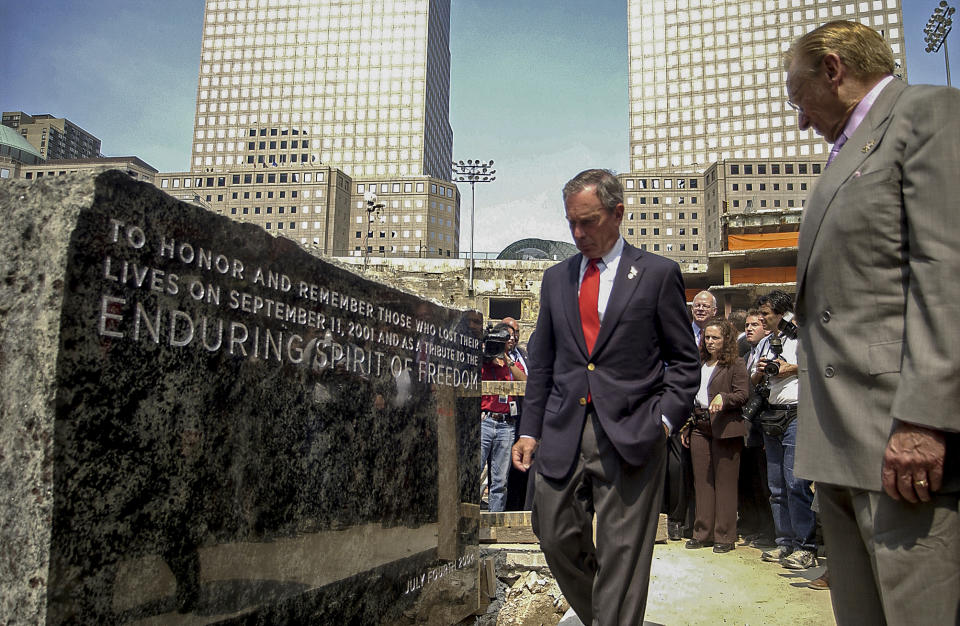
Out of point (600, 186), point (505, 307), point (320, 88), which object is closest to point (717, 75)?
point (320, 88)

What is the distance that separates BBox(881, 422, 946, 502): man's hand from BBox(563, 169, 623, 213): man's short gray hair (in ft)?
4.81

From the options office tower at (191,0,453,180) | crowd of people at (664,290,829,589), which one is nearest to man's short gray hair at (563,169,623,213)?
crowd of people at (664,290,829,589)

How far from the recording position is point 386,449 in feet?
Result: 9.80

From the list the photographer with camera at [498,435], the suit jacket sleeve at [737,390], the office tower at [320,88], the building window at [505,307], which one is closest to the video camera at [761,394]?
the suit jacket sleeve at [737,390]

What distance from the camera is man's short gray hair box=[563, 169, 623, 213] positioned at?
267cm

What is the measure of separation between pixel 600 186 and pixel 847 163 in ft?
3.52

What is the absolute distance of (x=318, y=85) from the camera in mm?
102562

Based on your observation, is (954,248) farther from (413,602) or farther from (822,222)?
(413,602)

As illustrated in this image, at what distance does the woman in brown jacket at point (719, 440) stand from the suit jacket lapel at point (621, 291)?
2858 mm

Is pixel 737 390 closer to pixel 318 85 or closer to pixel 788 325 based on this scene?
pixel 788 325

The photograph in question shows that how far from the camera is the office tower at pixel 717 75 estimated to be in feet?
292

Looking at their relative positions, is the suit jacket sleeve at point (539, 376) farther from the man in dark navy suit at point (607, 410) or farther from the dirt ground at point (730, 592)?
the dirt ground at point (730, 592)

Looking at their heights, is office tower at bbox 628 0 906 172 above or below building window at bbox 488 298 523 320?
above

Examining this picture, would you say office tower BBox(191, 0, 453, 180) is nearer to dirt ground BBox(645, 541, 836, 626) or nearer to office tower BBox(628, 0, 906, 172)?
office tower BBox(628, 0, 906, 172)
